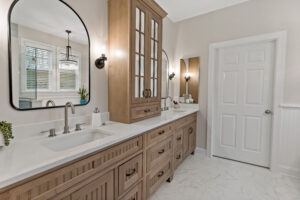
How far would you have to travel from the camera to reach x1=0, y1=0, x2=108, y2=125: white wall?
1064 millimetres

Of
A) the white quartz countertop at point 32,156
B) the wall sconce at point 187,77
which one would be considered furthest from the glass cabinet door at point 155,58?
the wall sconce at point 187,77

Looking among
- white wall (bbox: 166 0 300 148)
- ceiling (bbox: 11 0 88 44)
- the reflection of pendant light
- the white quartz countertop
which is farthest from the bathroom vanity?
white wall (bbox: 166 0 300 148)

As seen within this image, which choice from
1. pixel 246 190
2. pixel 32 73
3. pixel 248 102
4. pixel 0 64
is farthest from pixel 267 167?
pixel 0 64

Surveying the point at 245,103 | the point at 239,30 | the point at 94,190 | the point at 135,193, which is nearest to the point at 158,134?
the point at 135,193

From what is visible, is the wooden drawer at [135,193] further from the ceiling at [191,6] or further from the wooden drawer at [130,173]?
the ceiling at [191,6]

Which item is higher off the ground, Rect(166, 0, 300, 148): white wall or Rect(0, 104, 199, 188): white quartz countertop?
Rect(166, 0, 300, 148): white wall

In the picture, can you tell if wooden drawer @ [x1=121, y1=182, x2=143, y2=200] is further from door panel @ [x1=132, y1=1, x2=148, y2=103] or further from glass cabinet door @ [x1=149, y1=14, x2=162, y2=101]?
glass cabinet door @ [x1=149, y1=14, x2=162, y2=101]

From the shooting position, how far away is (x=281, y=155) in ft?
7.40

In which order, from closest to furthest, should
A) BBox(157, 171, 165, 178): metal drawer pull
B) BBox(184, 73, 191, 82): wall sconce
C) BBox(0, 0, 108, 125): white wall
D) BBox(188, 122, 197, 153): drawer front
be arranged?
BBox(0, 0, 108, 125): white wall
BBox(157, 171, 165, 178): metal drawer pull
BBox(188, 122, 197, 153): drawer front
BBox(184, 73, 191, 82): wall sconce

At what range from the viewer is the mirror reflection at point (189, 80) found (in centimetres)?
295

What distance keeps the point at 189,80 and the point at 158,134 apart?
1.70 metres

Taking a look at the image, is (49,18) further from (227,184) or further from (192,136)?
(227,184)

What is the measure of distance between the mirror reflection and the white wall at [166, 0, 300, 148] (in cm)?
10

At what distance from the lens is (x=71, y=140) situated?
1293 millimetres
